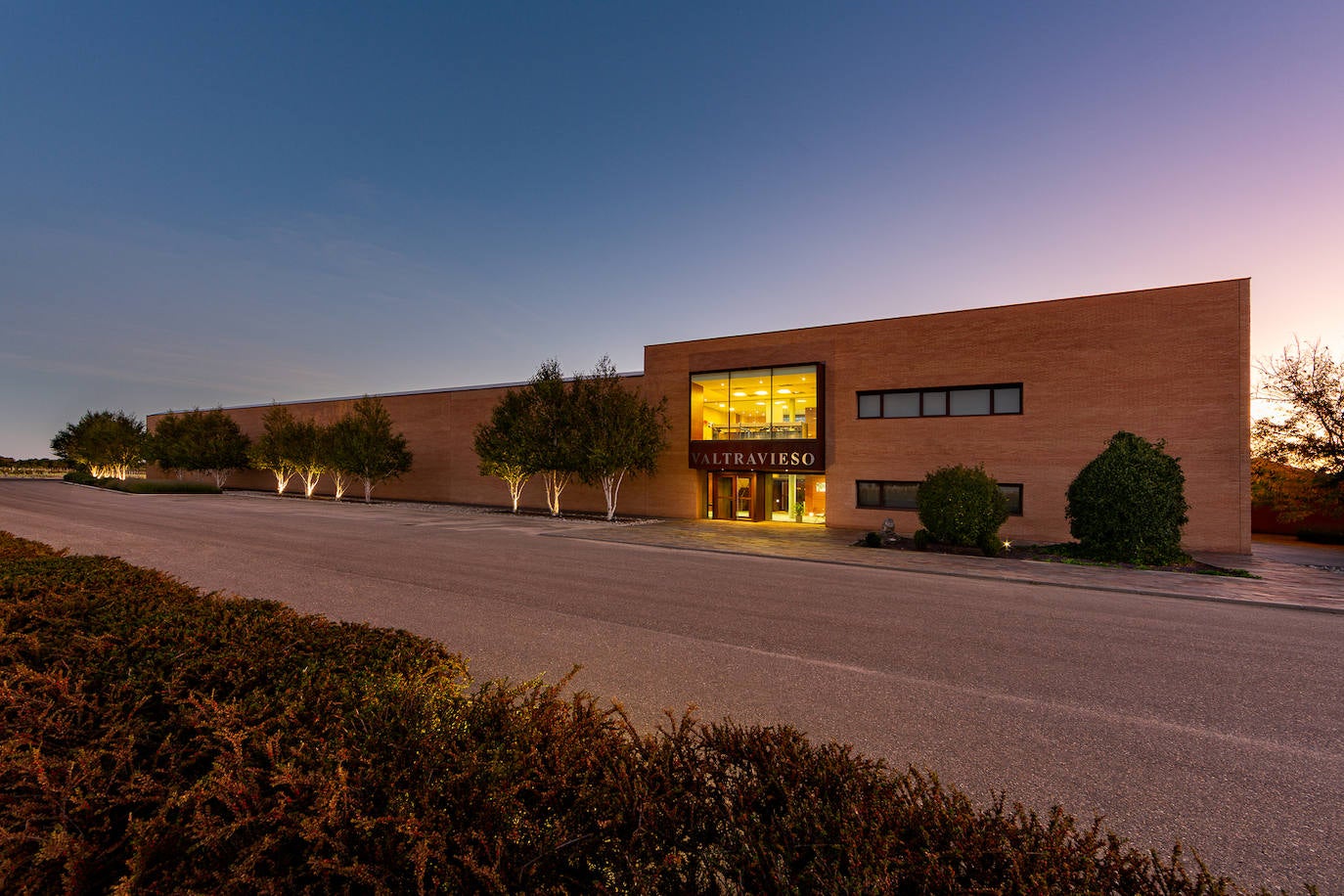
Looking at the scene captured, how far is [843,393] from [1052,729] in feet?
64.5

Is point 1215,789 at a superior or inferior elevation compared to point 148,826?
inferior

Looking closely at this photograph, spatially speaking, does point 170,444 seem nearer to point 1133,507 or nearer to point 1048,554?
point 1048,554

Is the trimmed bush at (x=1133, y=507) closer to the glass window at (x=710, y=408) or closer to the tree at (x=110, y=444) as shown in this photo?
the glass window at (x=710, y=408)

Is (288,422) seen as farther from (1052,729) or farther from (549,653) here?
(1052,729)

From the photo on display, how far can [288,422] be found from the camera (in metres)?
42.0

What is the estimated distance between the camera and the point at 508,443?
94.5ft

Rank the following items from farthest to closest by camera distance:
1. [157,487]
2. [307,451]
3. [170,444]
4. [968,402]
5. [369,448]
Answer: [170,444], [157,487], [307,451], [369,448], [968,402]

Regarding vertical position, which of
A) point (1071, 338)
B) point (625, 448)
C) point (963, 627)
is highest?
point (1071, 338)

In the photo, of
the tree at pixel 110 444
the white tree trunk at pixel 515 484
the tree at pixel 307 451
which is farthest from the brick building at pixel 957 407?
the tree at pixel 110 444

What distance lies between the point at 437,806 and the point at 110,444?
276ft

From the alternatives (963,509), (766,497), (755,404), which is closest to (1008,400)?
(963,509)

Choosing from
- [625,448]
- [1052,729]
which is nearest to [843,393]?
[625,448]

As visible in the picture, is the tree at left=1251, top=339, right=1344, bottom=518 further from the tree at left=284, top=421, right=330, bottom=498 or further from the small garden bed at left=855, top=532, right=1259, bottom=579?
the tree at left=284, top=421, right=330, bottom=498

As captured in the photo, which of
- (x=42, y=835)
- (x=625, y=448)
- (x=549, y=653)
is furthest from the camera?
(x=625, y=448)
